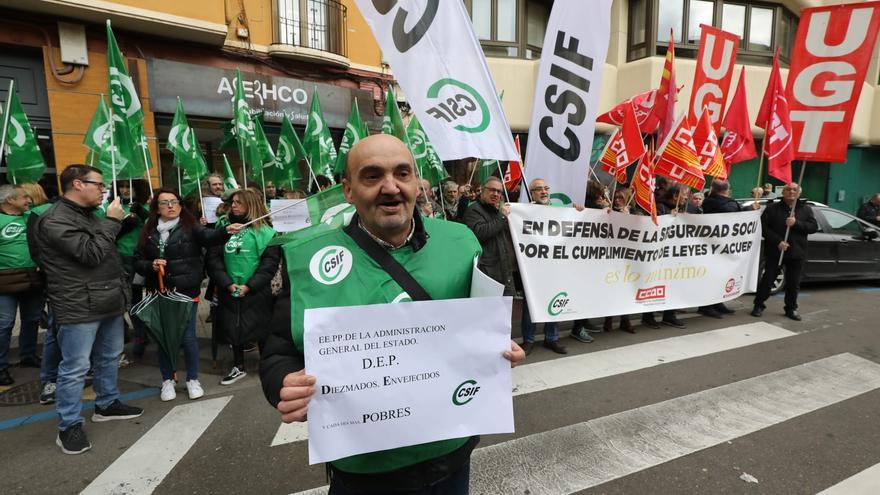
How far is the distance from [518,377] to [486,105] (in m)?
2.66

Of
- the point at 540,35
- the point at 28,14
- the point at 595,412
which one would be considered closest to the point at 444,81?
the point at 595,412

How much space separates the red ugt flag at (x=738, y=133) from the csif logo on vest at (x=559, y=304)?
3.95 m

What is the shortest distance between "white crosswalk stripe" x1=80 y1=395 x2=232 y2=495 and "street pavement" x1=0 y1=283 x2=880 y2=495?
0.04 feet

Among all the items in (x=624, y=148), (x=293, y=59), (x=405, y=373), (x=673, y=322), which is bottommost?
(x=673, y=322)

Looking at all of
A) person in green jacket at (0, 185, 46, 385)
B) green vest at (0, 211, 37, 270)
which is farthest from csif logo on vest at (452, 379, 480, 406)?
person in green jacket at (0, 185, 46, 385)

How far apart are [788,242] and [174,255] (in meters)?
8.05

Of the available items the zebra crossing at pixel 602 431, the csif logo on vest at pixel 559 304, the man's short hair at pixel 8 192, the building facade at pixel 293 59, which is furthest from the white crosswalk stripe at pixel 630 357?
the building facade at pixel 293 59

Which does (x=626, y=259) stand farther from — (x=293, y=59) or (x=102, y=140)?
(x=293, y=59)

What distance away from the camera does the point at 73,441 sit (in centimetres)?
335

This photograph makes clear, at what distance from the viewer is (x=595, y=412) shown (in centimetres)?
387

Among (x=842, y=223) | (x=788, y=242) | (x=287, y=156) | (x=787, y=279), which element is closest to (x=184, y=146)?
(x=287, y=156)

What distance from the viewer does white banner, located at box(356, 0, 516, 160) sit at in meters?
3.63

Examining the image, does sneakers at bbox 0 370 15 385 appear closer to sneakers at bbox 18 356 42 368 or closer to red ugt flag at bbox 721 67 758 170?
sneakers at bbox 18 356 42 368

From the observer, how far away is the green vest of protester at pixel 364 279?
150cm
